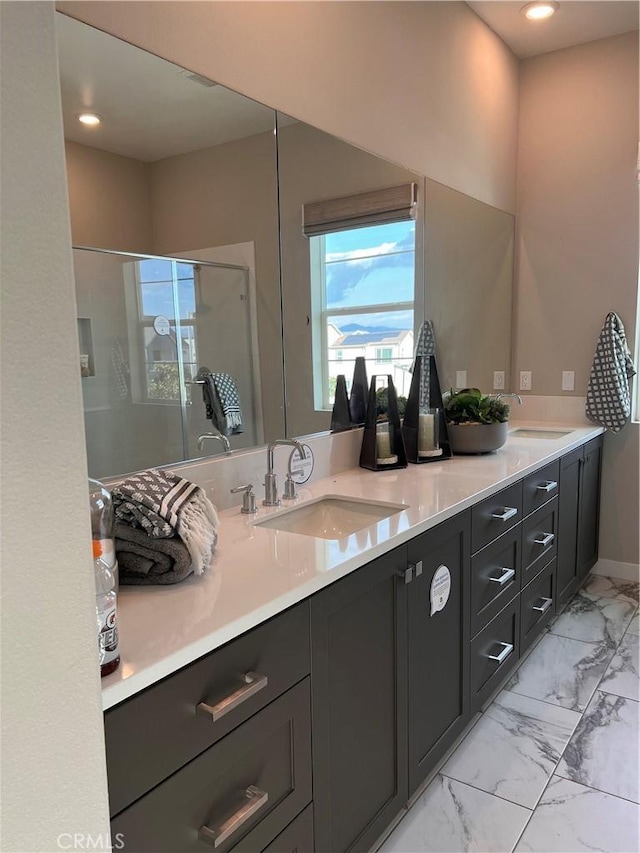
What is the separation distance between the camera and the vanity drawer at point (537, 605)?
2.45 m

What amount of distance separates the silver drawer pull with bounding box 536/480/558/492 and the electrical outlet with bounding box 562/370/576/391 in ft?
3.44

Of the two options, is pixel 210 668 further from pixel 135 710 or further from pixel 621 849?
pixel 621 849

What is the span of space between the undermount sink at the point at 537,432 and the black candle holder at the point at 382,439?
111 cm

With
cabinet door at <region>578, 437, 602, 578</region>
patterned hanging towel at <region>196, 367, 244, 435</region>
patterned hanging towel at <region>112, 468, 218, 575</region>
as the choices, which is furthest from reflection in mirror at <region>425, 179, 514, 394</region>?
patterned hanging towel at <region>112, 468, 218, 575</region>

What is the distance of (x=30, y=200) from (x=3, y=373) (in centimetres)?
18

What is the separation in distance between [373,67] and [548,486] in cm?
178

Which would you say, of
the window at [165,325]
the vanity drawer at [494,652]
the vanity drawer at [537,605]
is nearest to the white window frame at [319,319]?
the window at [165,325]

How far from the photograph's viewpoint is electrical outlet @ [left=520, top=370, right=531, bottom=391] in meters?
3.68

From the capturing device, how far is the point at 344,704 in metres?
1.39

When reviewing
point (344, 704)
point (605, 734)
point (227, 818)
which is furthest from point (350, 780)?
point (605, 734)

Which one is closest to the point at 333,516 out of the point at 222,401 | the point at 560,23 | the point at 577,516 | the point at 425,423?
the point at 222,401

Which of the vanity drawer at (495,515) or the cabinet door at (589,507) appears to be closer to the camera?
the vanity drawer at (495,515)

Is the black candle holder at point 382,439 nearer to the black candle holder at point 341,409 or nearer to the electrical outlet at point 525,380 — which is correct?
the black candle holder at point 341,409

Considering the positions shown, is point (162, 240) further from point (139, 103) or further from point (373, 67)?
point (373, 67)
